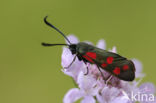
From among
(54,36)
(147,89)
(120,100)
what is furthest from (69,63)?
(54,36)

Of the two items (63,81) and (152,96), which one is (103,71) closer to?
(152,96)

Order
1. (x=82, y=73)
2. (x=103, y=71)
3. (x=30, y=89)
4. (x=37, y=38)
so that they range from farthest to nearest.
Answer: (x=37, y=38), (x=30, y=89), (x=103, y=71), (x=82, y=73)

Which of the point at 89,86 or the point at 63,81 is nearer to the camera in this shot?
the point at 89,86

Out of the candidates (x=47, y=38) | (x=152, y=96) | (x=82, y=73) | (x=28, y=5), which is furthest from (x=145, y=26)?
(x=82, y=73)

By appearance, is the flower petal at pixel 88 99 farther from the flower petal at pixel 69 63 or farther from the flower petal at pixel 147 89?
the flower petal at pixel 147 89

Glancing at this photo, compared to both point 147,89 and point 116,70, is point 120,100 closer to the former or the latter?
point 116,70

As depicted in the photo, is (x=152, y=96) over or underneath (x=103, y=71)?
underneath
